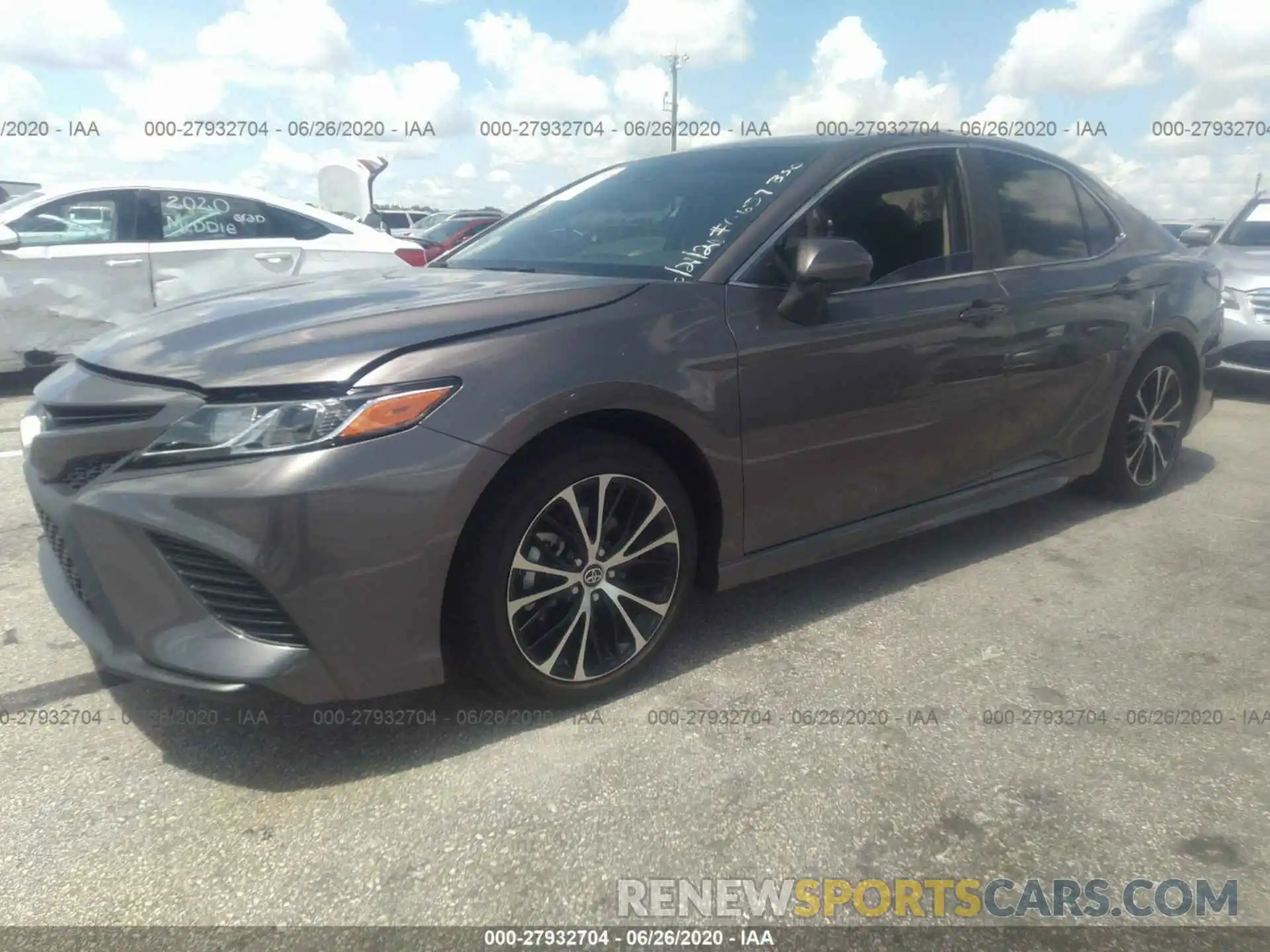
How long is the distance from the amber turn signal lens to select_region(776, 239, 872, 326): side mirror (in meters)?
1.16

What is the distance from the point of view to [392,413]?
2205 millimetres

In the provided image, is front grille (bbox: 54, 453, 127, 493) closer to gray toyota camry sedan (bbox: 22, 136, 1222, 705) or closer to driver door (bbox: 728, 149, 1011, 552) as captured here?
gray toyota camry sedan (bbox: 22, 136, 1222, 705)

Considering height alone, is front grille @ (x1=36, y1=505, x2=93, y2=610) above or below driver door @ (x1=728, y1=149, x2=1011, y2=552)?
below

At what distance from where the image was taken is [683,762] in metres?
2.47

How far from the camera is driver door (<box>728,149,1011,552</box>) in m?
2.91

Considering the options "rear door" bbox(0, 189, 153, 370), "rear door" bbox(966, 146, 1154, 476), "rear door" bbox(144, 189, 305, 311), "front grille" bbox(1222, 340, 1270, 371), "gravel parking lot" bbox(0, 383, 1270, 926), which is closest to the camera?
"gravel parking lot" bbox(0, 383, 1270, 926)

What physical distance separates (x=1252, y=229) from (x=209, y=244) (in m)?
8.75

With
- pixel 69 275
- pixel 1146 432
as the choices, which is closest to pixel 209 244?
pixel 69 275

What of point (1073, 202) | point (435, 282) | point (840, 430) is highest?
point (1073, 202)

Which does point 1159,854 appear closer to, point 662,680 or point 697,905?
point 697,905

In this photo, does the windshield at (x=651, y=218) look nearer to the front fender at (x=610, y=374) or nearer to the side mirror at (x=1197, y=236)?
the front fender at (x=610, y=374)

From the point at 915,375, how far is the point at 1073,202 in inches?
61.1

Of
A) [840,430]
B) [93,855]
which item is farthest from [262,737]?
[840,430]

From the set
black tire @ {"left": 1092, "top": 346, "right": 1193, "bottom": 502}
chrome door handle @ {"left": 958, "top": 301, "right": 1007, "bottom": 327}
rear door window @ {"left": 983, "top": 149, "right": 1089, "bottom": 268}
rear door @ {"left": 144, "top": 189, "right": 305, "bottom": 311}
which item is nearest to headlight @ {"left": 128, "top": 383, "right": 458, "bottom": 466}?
chrome door handle @ {"left": 958, "top": 301, "right": 1007, "bottom": 327}
